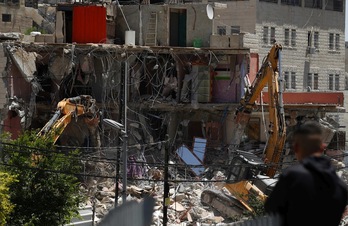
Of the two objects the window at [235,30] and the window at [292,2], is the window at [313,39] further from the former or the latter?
the window at [235,30]

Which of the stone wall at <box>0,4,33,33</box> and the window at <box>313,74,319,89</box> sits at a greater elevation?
the stone wall at <box>0,4,33,33</box>

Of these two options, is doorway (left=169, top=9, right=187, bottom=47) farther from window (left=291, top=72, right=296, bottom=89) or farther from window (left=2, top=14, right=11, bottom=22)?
window (left=291, top=72, right=296, bottom=89)

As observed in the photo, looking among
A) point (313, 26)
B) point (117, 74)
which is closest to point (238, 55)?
point (117, 74)

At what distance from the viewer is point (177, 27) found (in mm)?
50594

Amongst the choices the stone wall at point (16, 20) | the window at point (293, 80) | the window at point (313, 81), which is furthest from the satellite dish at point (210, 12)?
the window at point (313, 81)

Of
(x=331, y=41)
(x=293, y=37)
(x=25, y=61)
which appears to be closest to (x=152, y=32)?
(x=25, y=61)

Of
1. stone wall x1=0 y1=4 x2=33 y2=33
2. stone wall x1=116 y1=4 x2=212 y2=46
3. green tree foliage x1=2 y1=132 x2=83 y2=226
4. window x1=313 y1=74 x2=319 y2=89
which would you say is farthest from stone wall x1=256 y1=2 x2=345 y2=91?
green tree foliage x1=2 y1=132 x2=83 y2=226

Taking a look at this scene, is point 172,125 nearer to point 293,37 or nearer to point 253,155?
point 253,155

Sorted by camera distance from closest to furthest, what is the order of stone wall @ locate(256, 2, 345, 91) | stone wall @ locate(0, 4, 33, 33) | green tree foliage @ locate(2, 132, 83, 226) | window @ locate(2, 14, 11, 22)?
green tree foliage @ locate(2, 132, 83, 226) < stone wall @ locate(0, 4, 33, 33) < window @ locate(2, 14, 11, 22) < stone wall @ locate(256, 2, 345, 91)

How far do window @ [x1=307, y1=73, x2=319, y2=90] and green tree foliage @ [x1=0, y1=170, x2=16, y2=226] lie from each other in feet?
119

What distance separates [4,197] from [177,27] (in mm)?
24418

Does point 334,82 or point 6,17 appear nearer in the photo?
point 6,17

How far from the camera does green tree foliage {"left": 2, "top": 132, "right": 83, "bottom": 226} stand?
1230 inches

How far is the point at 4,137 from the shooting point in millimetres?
33406
